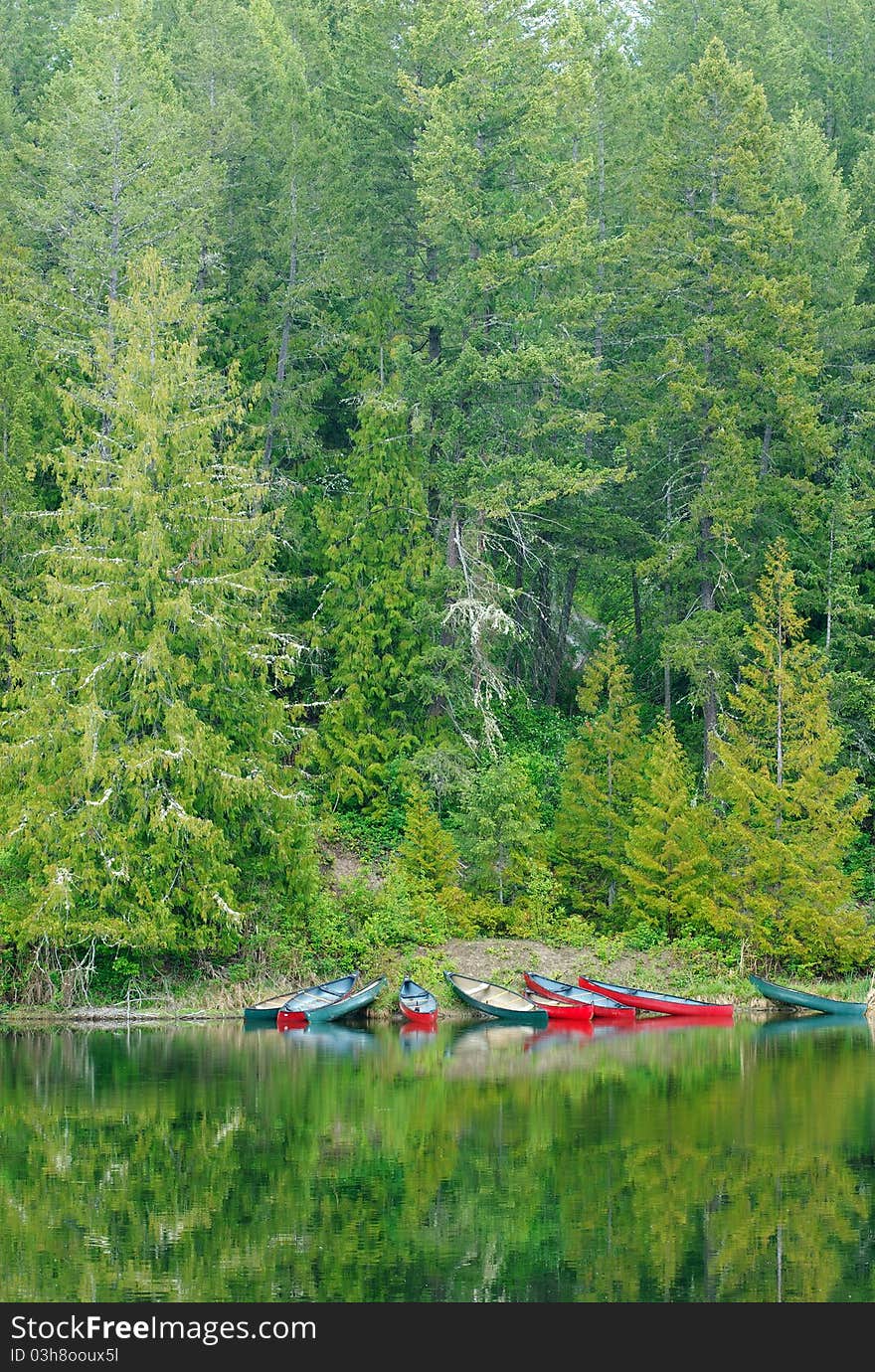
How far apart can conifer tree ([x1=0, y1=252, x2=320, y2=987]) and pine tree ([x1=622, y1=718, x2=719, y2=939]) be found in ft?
25.0

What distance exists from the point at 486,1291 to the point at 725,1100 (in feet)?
34.8

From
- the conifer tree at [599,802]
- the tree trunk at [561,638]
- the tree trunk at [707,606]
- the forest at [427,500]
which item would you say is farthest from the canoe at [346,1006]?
the tree trunk at [561,638]

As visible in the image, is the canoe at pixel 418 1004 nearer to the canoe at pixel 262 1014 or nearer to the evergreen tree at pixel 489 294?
the canoe at pixel 262 1014

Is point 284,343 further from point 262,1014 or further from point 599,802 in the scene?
point 262,1014

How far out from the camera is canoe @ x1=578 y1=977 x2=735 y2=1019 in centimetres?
3725

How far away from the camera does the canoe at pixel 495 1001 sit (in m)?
36.3

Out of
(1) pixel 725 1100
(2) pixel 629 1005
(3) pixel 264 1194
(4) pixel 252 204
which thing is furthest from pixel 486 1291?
(4) pixel 252 204

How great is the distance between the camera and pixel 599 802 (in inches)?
1700

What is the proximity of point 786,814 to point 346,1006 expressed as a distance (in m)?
11.6

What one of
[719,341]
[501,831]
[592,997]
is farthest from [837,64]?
[592,997]

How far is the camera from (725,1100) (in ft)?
86.3

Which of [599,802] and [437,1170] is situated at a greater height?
[599,802]

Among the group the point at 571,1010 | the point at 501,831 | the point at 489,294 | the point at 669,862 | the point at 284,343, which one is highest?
the point at 489,294

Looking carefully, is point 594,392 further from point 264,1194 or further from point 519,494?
point 264,1194
